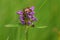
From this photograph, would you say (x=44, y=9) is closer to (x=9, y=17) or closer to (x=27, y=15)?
(x=9, y=17)

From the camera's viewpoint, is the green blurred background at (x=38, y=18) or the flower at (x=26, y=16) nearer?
the flower at (x=26, y=16)

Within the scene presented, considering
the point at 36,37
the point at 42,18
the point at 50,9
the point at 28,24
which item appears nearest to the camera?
the point at 28,24

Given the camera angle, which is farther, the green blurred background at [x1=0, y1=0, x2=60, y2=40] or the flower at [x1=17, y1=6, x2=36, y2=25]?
the green blurred background at [x1=0, y1=0, x2=60, y2=40]

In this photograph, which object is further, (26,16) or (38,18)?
(38,18)

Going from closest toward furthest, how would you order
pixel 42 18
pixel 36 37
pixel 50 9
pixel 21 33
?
pixel 21 33 → pixel 36 37 → pixel 42 18 → pixel 50 9

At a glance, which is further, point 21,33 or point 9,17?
point 9,17

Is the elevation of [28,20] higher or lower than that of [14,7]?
lower

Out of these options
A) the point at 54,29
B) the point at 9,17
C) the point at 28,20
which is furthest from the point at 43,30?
the point at 28,20
